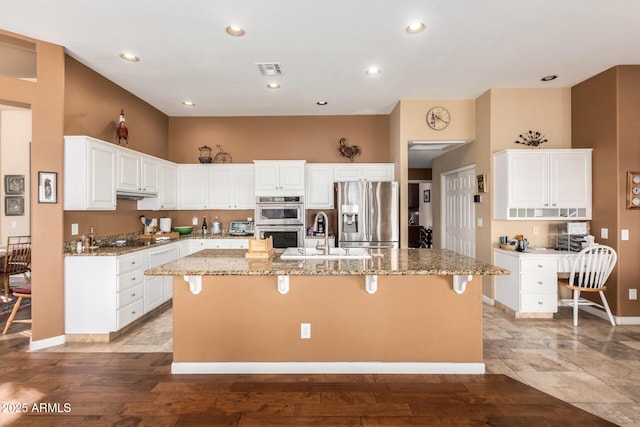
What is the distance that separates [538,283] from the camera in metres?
3.88

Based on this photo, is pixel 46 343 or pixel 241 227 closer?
pixel 46 343

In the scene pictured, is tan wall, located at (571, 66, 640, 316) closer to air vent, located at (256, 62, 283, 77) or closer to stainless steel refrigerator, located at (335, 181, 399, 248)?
stainless steel refrigerator, located at (335, 181, 399, 248)

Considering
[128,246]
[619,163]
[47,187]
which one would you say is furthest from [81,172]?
[619,163]

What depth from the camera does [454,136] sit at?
190 inches

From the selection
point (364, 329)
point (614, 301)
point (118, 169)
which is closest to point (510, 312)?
point (614, 301)

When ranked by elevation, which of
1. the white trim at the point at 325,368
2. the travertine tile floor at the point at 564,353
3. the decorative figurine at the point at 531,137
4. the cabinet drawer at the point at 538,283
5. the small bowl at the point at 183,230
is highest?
the decorative figurine at the point at 531,137

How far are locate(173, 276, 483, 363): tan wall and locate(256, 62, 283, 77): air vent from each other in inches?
99.5

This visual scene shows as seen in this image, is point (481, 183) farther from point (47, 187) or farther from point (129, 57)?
point (47, 187)

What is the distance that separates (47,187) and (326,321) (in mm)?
3152

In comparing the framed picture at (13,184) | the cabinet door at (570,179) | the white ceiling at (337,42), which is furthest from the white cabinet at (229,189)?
the cabinet door at (570,179)

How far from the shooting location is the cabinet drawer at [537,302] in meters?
3.85

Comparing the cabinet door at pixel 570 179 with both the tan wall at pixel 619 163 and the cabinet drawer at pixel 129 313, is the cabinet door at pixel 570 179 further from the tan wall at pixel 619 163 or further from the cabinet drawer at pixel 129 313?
the cabinet drawer at pixel 129 313

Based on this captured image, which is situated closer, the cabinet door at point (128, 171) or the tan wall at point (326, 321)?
the tan wall at point (326, 321)

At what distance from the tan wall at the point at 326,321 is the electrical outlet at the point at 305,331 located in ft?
0.09
